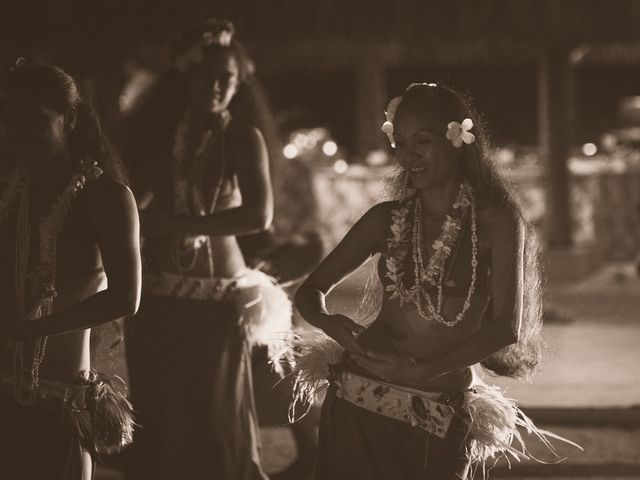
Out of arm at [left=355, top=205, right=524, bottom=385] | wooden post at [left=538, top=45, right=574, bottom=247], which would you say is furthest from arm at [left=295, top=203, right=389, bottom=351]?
wooden post at [left=538, top=45, right=574, bottom=247]

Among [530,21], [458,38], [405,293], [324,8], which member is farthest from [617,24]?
[405,293]

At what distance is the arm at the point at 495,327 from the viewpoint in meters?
2.95

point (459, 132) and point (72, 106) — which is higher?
point (72, 106)

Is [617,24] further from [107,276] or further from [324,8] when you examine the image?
[107,276]

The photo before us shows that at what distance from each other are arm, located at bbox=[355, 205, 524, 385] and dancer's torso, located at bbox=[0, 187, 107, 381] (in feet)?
2.32

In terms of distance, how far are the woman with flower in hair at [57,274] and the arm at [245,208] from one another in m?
1.07

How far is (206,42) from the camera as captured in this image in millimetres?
4402

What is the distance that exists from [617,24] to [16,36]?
17.9ft

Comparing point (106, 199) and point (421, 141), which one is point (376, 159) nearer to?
point (421, 141)

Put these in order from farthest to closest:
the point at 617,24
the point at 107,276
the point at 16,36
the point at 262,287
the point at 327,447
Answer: the point at 617,24 < the point at 16,36 < the point at 262,287 < the point at 327,447 < the point at 107,276

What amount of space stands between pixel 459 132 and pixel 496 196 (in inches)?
7.9

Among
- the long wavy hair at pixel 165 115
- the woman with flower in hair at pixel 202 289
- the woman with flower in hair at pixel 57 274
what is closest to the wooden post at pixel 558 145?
the long wavy hair at pixel 165 115

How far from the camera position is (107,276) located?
295 cm

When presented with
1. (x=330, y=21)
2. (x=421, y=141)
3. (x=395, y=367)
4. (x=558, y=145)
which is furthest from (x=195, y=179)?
(x=558, y=145)
